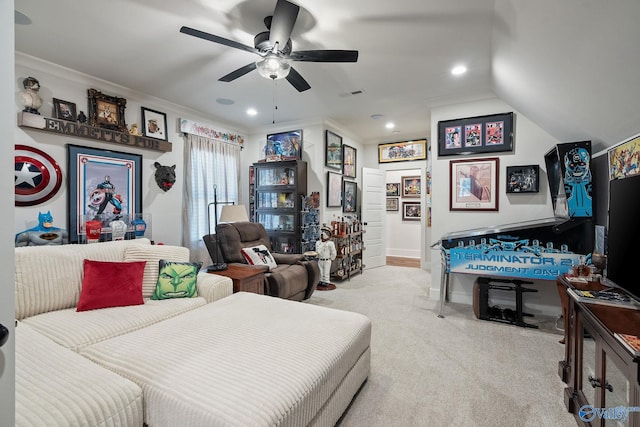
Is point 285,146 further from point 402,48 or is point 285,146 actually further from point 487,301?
point 487,301

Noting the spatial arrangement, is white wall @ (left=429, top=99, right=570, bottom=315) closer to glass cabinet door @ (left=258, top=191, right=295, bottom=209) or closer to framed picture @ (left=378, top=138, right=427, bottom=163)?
framed picture @ (left=378, top=138, right=427, bottom=163)

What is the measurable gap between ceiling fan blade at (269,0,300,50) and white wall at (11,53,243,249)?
1.90 metres

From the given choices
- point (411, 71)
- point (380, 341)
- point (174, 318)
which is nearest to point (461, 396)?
point (380, 341)

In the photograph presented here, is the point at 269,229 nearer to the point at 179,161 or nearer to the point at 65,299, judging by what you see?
the point at 179,161

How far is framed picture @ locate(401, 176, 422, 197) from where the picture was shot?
6.94 metres

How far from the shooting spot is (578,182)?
2.56 meters

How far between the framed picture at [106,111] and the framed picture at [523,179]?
4.88m

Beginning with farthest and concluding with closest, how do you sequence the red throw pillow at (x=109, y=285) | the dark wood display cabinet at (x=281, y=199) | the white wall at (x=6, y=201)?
the dark wood display cabinet at (x=281, y=199), the red throw pillow at (x=109, y=285), the white wall at (x=6, y=201)

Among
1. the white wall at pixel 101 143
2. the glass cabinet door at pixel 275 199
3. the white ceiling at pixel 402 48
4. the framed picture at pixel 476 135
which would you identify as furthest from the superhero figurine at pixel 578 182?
the white wall at pixel 101 143

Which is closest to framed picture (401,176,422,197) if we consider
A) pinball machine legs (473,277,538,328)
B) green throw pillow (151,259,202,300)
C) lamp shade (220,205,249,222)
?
pinball machine legs (473,277,538,328)

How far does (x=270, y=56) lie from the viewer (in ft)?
7.18

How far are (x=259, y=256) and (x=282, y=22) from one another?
249 cm

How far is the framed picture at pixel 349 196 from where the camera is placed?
5.47 m

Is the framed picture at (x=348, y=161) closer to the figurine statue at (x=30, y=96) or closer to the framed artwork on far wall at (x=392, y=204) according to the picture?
the framed artwork on far wall at (x=392, y=204)
